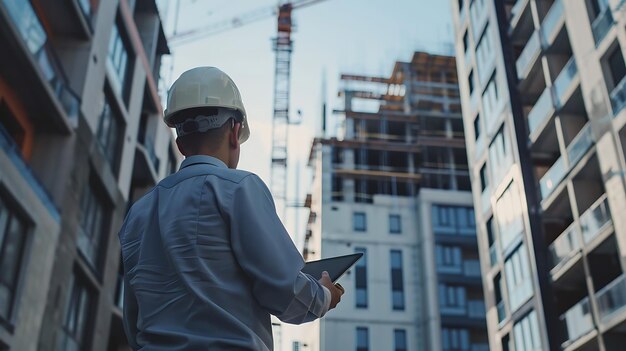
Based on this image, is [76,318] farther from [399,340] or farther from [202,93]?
[399,340]

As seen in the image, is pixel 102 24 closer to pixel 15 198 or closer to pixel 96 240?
pixel 96 240

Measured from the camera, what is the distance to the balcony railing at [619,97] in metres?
24.8

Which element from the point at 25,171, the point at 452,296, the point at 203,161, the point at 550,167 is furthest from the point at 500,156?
the point at 203,161

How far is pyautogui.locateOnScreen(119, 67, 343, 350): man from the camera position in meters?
2.65

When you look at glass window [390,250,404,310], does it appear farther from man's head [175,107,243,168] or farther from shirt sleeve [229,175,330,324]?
shirt sleeve [229,175,330,324]

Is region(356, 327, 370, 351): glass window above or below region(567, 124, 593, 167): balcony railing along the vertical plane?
above

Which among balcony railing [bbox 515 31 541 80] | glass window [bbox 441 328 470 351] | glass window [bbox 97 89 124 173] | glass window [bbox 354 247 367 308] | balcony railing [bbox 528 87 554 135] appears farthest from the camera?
glass window [bbox 354 247 367 308]

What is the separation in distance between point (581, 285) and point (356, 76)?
5098 cm

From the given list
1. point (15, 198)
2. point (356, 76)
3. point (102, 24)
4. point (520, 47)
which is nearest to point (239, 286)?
point (15, 198)

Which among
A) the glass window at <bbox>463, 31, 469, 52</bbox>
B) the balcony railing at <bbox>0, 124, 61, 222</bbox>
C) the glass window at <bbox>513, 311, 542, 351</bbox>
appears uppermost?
the glass window at <bbox>463, 31, 469, 52</bbox>

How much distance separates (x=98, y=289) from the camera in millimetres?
27766

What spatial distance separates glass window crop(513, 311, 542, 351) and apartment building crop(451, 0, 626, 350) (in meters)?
0.05

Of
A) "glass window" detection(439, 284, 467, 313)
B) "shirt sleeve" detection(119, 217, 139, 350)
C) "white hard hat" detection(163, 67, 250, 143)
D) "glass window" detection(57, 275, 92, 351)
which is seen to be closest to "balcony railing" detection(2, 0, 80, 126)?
"glass window" detection(57, 275, 92, 351)

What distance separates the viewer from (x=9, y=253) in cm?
1925
